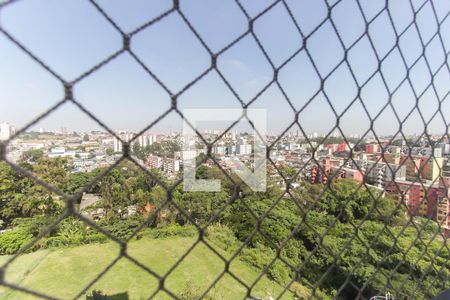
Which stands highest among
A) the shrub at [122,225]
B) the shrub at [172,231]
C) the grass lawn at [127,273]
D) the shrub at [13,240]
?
the shrub at [122,225]

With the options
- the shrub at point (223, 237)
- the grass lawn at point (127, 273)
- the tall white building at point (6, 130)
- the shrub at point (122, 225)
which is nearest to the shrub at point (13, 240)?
the grass lawn at point (127, 273)

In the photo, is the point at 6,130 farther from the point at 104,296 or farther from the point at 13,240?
the point at 13,240

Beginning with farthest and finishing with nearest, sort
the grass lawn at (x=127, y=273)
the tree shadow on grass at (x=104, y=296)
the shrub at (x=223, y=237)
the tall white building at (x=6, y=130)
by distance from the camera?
the shrub at (x=223, y=237) < the grass lawn at (x=127, y=273) < the tree shadow on grass at (x=104, y=296) < the tall white building at (x=6, y=130)

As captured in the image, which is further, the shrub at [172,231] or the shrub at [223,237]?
the shrub at [172,231]

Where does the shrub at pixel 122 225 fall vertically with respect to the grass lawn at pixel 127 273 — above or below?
above

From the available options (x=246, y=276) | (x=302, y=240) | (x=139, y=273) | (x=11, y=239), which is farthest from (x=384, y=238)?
(x=11, y=239)

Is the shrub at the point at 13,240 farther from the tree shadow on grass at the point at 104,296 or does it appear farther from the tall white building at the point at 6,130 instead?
the tall white building at the point at 6,130

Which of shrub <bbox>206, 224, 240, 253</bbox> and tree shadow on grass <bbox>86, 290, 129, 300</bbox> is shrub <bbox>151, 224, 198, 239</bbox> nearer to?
shrub <bbox>206, 224, 240, 253</bbox>
